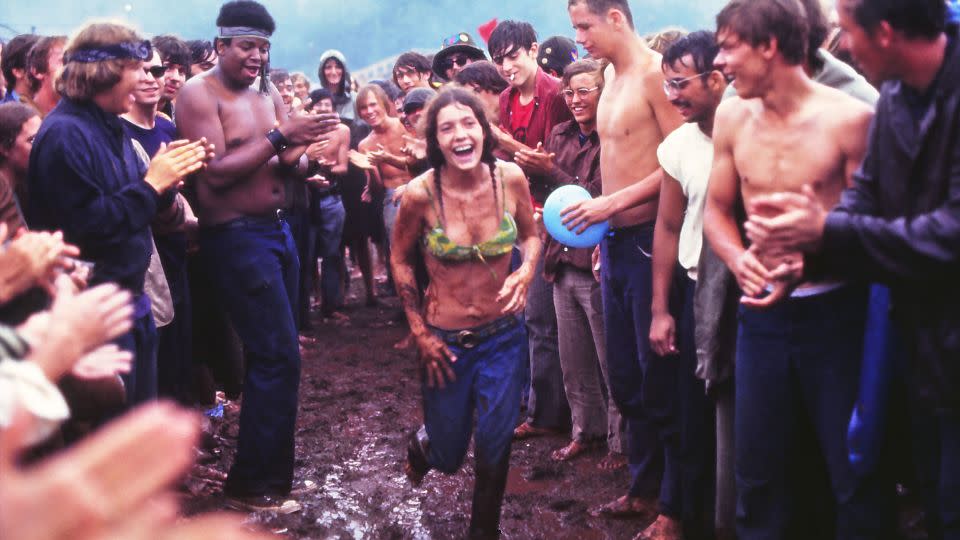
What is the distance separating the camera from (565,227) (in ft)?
14.8

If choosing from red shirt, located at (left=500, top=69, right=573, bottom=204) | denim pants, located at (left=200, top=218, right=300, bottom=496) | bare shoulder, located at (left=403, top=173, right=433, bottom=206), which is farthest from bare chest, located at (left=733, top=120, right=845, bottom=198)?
red shirt, located at (left=500, top=69, right=573, bottom=204)

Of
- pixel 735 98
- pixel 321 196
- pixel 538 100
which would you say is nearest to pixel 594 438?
pixel 538 100

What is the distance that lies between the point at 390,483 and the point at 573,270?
1678mm

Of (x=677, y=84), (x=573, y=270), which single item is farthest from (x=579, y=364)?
(x=677, y=84)

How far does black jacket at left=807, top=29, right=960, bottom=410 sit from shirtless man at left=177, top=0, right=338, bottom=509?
2.95 metres

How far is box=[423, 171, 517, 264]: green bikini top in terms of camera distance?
412 cm

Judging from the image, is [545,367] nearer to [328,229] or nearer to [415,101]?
[415,101]

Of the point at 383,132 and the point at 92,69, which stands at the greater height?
the point at 92,69

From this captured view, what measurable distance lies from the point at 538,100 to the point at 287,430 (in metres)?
2.90

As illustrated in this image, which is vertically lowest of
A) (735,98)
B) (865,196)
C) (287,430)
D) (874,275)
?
(287,430)

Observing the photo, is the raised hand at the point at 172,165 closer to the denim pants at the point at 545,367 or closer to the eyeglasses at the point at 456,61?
the denim pants at the point at 545,367

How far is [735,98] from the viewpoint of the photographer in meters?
3.30

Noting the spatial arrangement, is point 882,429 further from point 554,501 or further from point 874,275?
point 554,501

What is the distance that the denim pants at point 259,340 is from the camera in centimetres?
466
